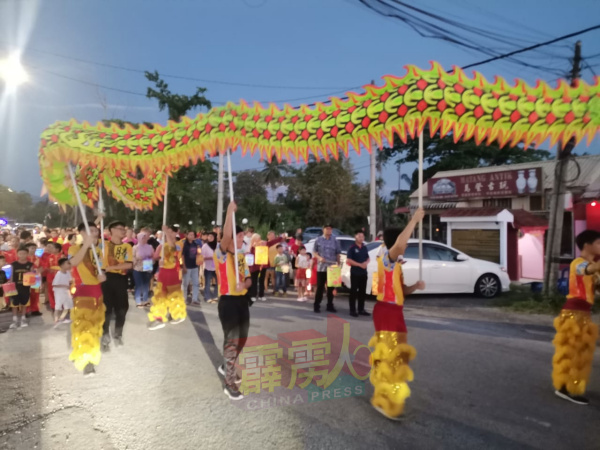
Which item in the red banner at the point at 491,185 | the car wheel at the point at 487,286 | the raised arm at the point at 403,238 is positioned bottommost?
the car wheel at the point at 487,286

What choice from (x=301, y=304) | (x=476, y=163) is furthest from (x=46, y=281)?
(x=476, y=163)

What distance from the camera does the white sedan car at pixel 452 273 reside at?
1026 centimetres

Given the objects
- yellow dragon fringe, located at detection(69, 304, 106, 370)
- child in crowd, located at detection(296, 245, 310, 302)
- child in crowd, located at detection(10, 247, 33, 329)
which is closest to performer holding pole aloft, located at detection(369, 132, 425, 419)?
yellow dragon fringe, located at detection(69, 304, 106, 370)

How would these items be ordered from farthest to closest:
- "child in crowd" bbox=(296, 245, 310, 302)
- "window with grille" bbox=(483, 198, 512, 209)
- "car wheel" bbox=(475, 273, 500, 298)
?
"window with grille" bbox=(483, 198, 512, 209)
"car wheel" bbox=(475, 273, 500, 298)
"child in crowd" bbox=(296, 245, 310, 302)

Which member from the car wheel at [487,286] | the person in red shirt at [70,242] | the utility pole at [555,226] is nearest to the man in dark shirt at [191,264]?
the person in red shirt at [70,242]

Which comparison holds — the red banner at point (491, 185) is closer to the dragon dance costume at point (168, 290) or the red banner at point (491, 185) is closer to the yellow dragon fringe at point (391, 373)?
the dragon dance costume at point (168, 290)

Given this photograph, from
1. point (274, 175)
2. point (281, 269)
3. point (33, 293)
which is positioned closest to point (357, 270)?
point (281, 269)

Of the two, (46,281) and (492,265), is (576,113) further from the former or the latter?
(46,281)

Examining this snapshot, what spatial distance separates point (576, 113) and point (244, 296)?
3.22 m

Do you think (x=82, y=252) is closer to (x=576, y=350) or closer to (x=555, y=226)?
(x=576, y=350)

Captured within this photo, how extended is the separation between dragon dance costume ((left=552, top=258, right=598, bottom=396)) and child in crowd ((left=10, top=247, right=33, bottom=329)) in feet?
26.6

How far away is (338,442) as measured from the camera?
320 centimetres

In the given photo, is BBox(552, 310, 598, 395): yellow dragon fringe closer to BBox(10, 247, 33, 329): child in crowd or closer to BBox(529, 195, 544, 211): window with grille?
BBox(10, 247, 33, 329): child in crowd

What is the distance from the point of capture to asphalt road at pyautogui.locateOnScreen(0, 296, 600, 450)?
3256 mm
